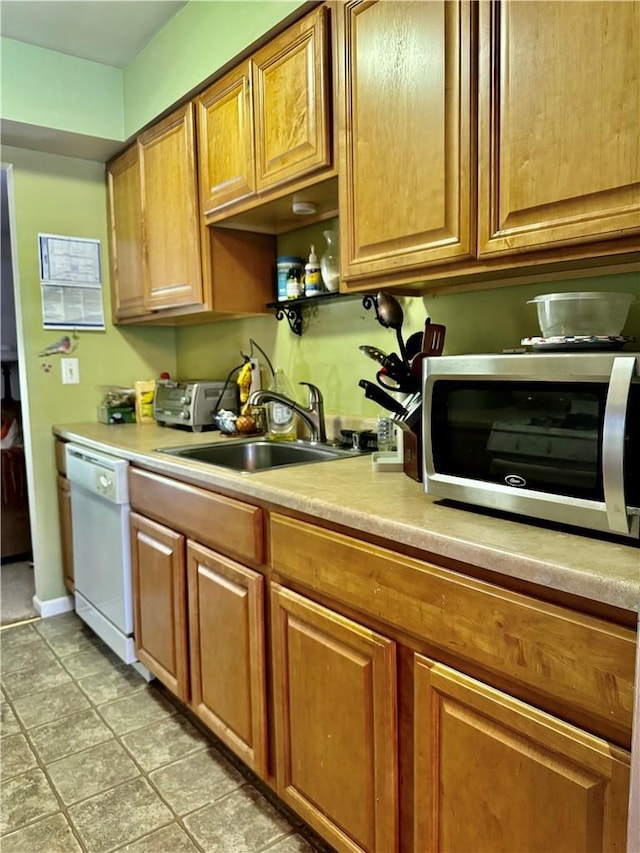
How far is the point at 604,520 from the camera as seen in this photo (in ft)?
2.88

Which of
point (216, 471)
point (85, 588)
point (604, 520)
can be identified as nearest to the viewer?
point (604, 520)

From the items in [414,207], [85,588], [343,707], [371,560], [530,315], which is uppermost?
[414,207]

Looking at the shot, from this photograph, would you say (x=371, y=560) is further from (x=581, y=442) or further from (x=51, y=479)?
(x=51, y=479)

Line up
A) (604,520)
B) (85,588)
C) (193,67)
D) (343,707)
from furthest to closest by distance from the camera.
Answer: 1. (85,588)
2. (193,67)
3. (343,707)
4. (604,520)

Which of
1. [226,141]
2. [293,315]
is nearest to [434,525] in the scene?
[293,315]

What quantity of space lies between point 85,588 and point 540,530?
2.13 m

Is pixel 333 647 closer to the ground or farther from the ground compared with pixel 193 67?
closer to the ground

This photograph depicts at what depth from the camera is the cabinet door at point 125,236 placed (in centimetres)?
264

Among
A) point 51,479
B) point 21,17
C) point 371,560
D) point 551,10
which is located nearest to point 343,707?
point 371,560

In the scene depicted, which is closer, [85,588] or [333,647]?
[333,647]

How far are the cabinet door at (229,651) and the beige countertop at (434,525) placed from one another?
0.79ft

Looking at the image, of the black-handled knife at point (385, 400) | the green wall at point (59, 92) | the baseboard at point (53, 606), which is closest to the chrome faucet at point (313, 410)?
the black-handled knife at point (385, 400)

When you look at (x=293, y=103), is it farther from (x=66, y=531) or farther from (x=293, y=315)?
(x=66, y=531)

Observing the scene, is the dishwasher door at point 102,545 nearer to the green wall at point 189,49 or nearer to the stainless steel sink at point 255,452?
the stainless steel sink at point 255,452
